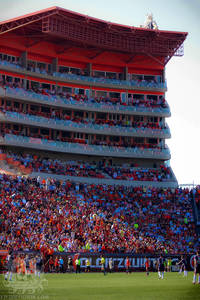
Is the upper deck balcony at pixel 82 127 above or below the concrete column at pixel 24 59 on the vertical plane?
below

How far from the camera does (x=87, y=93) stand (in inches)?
2908

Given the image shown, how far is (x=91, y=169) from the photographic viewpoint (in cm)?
6881

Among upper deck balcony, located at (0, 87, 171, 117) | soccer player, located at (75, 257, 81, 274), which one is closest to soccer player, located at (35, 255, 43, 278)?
soccer player, located at (75, 257, 81, 274)

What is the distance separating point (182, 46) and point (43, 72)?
62.5 ft

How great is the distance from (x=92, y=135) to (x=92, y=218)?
2050cm

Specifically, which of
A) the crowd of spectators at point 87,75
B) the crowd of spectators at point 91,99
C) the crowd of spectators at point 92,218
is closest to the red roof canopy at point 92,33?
the crowd of spectators at point 87,75

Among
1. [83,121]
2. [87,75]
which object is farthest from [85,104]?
[87,75]

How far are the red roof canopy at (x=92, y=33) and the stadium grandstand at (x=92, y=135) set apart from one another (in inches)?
5.4

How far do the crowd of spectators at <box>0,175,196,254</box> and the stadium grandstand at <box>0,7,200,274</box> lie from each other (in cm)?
13

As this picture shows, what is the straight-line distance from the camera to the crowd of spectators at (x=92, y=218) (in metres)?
47.9

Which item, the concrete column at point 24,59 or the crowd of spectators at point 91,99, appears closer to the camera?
the crowd of spectators at point 91,99

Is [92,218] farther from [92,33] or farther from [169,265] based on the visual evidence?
[92,33]

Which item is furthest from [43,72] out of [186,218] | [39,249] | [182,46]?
[39,249]

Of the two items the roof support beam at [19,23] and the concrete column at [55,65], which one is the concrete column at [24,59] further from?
the roof support beam at [19,23]
